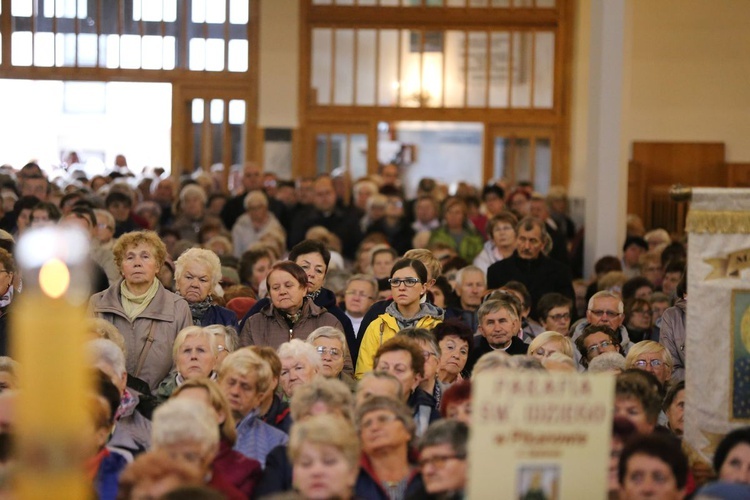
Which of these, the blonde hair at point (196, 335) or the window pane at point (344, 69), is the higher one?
the window pane at point (344, 69)

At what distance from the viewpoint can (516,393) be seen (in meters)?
3.56

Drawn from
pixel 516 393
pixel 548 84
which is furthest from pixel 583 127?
pixel 516 393

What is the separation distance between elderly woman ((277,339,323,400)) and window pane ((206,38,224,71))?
12.1 m

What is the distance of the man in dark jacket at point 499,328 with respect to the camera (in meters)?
7.26

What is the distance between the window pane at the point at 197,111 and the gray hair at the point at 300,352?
12.1 metres

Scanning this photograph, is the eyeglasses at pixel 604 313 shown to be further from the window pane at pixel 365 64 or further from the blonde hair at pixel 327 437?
the window pane at pixel 365 64

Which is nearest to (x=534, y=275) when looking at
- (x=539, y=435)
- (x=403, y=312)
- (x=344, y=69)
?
(x=403, y=312)

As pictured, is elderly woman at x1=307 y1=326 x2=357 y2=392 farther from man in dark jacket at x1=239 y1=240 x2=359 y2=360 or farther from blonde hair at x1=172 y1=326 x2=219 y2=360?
man in dark jacket at x1=239 y1=240 x2=359 y2=360

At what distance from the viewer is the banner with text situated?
354 centimetres

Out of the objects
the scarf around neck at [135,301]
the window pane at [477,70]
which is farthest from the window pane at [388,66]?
the scarf around neck at [135,301]

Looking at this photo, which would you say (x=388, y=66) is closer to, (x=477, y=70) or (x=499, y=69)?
(x=477, y=70)

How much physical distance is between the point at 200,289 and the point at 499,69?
10.9 meters

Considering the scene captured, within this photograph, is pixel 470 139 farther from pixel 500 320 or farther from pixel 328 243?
pixel 500 320

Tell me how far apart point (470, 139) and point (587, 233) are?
17.5 feet
